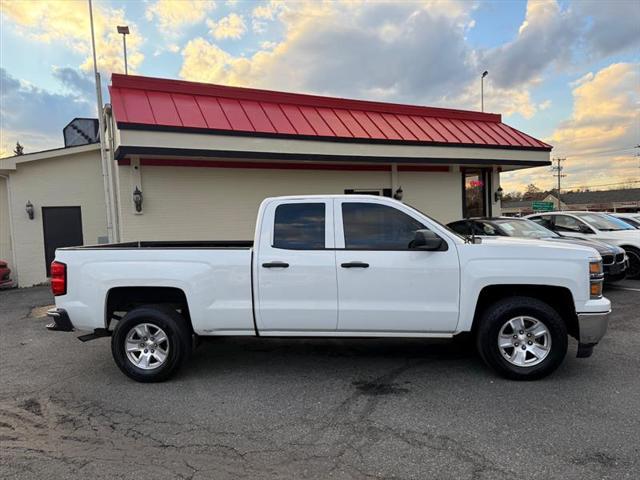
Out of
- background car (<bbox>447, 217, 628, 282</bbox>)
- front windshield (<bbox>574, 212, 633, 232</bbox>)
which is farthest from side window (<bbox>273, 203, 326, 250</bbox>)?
front windshield (<bbox>574, 212, 633, 232</bbox>)

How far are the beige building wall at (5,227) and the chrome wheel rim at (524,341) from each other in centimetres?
1347

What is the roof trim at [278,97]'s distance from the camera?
10.3 metres

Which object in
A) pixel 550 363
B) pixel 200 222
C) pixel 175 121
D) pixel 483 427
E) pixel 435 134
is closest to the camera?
pixel 483 427

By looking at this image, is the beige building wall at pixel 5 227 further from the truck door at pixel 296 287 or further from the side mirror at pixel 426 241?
the side mirror at pixel 426 241

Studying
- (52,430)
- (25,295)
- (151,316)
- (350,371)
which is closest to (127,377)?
(151,316)

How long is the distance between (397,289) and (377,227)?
0.68 metres

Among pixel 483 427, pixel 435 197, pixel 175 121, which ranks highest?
pixel 175 121

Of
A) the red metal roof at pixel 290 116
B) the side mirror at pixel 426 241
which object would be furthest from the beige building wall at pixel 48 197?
the side mirror at pixel 426 241

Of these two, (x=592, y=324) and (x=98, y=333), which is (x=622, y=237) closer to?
(x=592, y=324)

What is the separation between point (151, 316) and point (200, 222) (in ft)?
20.6

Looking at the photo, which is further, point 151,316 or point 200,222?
point 200,222

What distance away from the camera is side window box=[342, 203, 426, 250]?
15.3 ft

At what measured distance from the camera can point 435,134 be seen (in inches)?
489

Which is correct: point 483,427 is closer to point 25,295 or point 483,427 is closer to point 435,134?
point 435,134
